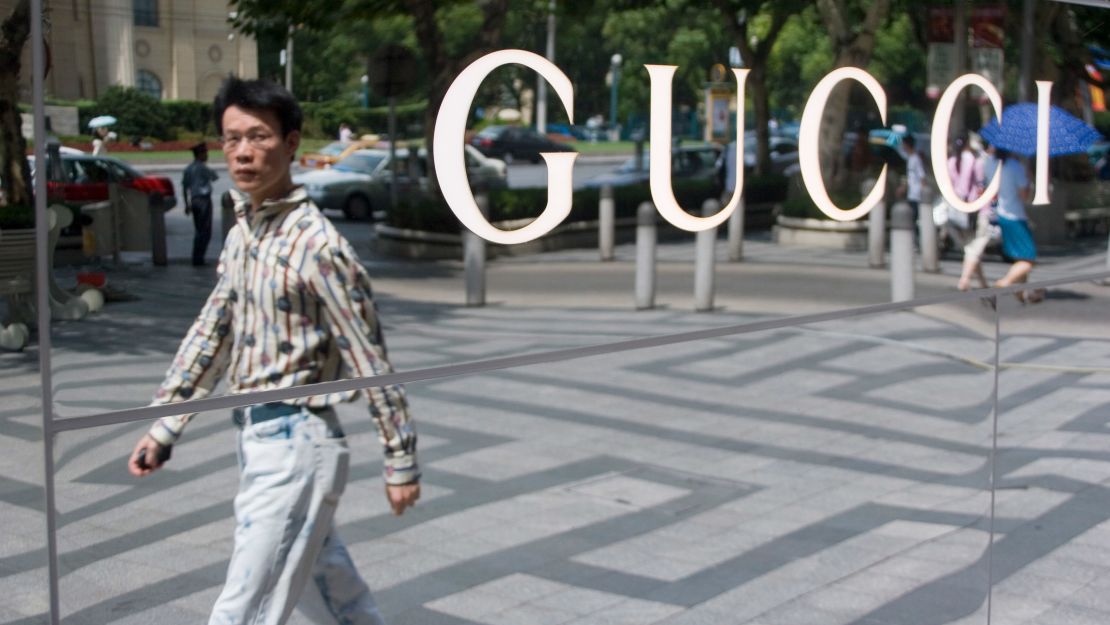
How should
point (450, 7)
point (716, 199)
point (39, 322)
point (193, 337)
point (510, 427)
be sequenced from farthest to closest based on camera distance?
point (716, 199) → point (510, 427) → point (450, 7) → point (193, 337) → point (39, 322)

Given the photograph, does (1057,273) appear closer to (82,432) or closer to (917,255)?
(917,255)

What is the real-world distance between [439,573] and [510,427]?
359 mm

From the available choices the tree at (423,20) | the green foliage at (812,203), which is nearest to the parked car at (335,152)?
the tree at (423,20)

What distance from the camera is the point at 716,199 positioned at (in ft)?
11.0

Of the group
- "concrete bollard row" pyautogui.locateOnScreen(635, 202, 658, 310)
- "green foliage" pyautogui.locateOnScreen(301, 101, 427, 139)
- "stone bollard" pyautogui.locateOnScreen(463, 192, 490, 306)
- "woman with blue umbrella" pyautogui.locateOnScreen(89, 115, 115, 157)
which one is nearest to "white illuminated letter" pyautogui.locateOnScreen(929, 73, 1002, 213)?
"concrete bollard row" pyautogui.locateOnScreen(635, 202, 658, 310)

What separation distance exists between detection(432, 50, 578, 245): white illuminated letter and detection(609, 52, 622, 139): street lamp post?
109 millimetres

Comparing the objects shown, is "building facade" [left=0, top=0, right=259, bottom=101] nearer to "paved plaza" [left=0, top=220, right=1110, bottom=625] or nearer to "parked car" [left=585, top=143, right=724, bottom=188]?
"paved plaza" [left=0, top=220, right=1110, bottom=625]

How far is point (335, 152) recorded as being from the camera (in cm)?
262

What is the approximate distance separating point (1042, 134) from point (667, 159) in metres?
1.80

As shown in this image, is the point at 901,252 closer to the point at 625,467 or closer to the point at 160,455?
the point at 625,467

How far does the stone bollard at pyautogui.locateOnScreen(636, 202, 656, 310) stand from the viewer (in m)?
3.20

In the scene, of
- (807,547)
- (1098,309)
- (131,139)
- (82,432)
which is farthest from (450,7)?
(1098,309)

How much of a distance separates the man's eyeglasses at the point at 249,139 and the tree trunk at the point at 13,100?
0.39 meters

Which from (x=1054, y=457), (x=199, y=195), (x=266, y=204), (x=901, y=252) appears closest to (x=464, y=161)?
(x=266, y=204)
